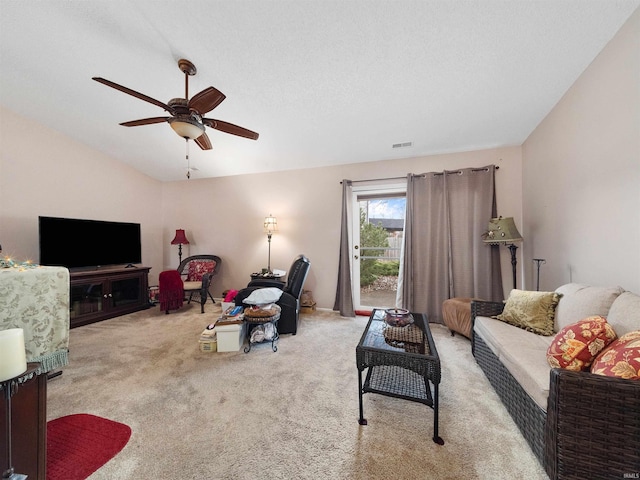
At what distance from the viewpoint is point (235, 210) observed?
4457 millimetres

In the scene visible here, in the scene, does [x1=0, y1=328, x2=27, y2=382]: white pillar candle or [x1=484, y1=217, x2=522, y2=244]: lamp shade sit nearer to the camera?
[x1=0, y1=328, x2=27, y2=382]: white pillar candle

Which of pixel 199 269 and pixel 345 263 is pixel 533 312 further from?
pixel 199 269

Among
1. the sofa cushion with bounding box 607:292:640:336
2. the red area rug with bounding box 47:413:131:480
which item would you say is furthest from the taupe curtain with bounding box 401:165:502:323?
the red area rug with bounding box 47:413:131:480

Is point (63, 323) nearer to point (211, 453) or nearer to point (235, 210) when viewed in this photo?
point (211, 453)

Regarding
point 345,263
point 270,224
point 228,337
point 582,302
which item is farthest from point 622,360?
point 270,224

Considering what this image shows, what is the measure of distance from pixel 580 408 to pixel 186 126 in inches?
114

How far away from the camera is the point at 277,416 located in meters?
1.50

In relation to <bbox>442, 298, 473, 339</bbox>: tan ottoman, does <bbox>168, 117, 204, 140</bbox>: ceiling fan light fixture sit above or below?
above

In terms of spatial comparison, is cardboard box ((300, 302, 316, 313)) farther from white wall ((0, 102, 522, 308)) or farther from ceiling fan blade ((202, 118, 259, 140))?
ceiling fan blade ((202, 118, 259, 140))

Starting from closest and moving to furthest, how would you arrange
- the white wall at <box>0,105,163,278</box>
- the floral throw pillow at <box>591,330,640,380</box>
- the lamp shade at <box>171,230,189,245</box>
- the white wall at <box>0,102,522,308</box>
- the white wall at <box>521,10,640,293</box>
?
the floral throw pillow at <box>591,330,640,380</box> < the white wall at <box>521,10,640,293</box> < the white wall at <box>0,105,163,278</box> < the white wall at <box>0,102,522,308</box> < the lamp shade at <box>171,230,189,245</box>

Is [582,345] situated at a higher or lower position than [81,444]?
higher

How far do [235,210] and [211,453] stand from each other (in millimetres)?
3806

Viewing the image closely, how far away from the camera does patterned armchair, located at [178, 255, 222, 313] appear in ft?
12.9

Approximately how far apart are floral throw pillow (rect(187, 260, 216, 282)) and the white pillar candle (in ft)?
11.3
